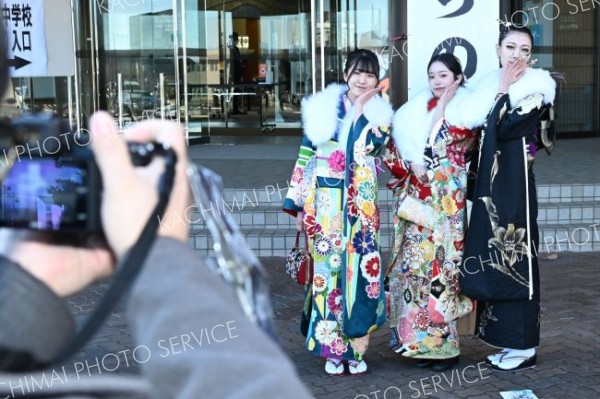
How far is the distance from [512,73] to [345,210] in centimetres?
105

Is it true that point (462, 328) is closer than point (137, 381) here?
No

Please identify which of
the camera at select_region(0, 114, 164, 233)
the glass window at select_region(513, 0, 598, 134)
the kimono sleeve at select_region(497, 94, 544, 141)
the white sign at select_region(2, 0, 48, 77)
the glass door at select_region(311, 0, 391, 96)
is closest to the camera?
the camera at select_region(0, 114, 164, 233)

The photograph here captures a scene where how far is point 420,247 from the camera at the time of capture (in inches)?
168

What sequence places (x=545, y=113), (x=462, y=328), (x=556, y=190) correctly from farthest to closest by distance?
1. (x=556, y=190)
2. (x=462, y=328)
3. (x=545, y=113)

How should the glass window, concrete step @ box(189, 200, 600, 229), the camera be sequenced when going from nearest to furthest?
the camera < concrete step @ box(189, 200, 600, 229) < the glass window

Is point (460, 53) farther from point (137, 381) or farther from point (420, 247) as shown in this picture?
point (137, 381)

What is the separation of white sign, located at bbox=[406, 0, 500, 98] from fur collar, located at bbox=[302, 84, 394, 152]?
49.2 inches

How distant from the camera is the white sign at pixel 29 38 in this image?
6277mm

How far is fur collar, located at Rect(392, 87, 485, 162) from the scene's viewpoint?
13.4ft

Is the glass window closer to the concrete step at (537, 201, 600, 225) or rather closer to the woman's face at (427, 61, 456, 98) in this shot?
the concrete step at (537, 201, 600, 225)

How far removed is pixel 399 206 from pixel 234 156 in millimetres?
6291

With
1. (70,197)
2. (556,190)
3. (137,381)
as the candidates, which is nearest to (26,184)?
(70,197)

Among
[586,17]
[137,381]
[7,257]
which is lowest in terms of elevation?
[137,381]

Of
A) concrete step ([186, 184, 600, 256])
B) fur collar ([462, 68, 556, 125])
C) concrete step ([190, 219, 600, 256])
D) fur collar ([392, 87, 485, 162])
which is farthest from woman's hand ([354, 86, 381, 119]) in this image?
concrete step ([190, 219, 600, 256])
